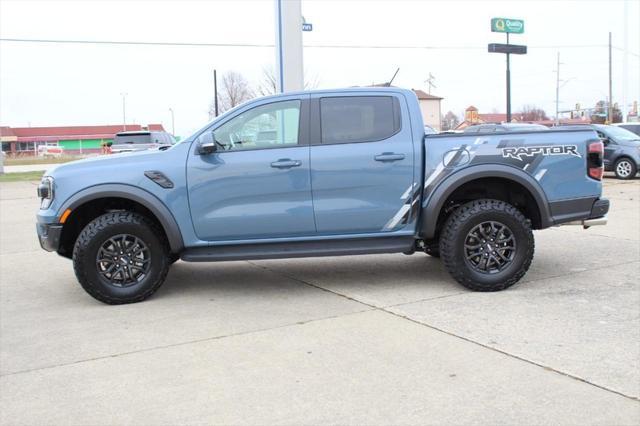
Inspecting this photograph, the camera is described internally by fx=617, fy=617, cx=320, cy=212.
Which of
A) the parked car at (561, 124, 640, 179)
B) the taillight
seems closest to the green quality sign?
the parked car at (561, 124, 640, 179)

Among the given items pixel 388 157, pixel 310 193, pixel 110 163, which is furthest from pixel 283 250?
pixel 110 163

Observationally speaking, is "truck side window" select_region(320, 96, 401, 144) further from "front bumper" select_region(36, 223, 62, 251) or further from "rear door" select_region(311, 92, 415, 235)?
"front bumper" select_region(36, 223, 62, 251)

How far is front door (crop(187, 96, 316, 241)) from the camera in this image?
19.0 ft

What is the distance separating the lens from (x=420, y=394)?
3.67m

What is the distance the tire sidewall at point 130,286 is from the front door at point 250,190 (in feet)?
1.46

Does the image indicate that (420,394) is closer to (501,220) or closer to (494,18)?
(501,220)

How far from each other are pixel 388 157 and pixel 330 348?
212 cm

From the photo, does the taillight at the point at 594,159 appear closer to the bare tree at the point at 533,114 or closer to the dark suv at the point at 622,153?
the dark suv at the point at 622,153

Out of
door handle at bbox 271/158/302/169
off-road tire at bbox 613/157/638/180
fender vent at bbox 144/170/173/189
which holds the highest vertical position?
door handle at bbox 271/158/302/169

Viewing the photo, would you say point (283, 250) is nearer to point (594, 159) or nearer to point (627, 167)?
point (594, 159)

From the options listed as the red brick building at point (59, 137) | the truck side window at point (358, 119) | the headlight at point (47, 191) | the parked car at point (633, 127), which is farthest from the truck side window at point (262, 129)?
the red brick building at point (59, 137)

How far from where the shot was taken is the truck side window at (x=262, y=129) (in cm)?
591

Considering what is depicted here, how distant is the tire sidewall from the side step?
266mm

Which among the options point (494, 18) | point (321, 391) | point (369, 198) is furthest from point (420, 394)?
point (494, 18)
